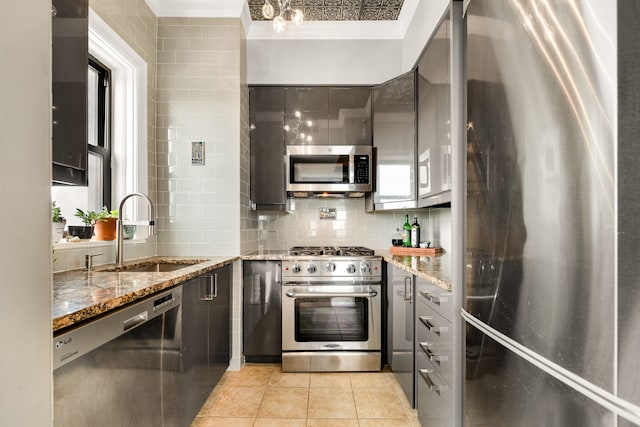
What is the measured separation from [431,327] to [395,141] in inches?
63.2

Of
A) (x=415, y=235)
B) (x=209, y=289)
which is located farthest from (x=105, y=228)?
(x=415, y=235)

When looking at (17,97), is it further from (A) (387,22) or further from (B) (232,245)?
(A) (387,22)

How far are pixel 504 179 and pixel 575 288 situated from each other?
1.33 ft

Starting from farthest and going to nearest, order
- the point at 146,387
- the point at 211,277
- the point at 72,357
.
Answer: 1. the point at 211,277
2. the point at 146,387
3. the point at 72,357

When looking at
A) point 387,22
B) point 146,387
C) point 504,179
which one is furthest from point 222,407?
point 387,22

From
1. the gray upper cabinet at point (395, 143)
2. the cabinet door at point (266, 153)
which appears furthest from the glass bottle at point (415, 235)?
the cabinet door at point (266, 153)

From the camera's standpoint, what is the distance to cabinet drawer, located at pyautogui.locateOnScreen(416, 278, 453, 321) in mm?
1459

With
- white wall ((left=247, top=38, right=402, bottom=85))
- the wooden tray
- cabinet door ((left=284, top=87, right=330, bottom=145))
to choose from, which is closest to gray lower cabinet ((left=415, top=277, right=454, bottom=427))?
the wooden tray

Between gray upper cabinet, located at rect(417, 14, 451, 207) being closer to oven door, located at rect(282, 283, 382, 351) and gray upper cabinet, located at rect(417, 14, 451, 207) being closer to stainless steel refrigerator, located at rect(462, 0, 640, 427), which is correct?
stainless steel refrigerator, located at rect(462, 0, 640, 427)

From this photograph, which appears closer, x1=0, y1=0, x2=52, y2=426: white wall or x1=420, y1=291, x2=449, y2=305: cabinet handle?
x1=0, y1=0, x2=52, y2=426: white wall

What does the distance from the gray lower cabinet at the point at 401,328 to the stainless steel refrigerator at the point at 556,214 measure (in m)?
0.86

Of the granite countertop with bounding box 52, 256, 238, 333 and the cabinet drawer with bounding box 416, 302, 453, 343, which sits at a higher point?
the granite countertop with bounding box 52, 256, 238, 333

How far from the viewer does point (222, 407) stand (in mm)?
2148

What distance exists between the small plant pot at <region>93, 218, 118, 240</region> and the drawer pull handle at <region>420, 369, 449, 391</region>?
2.01m
